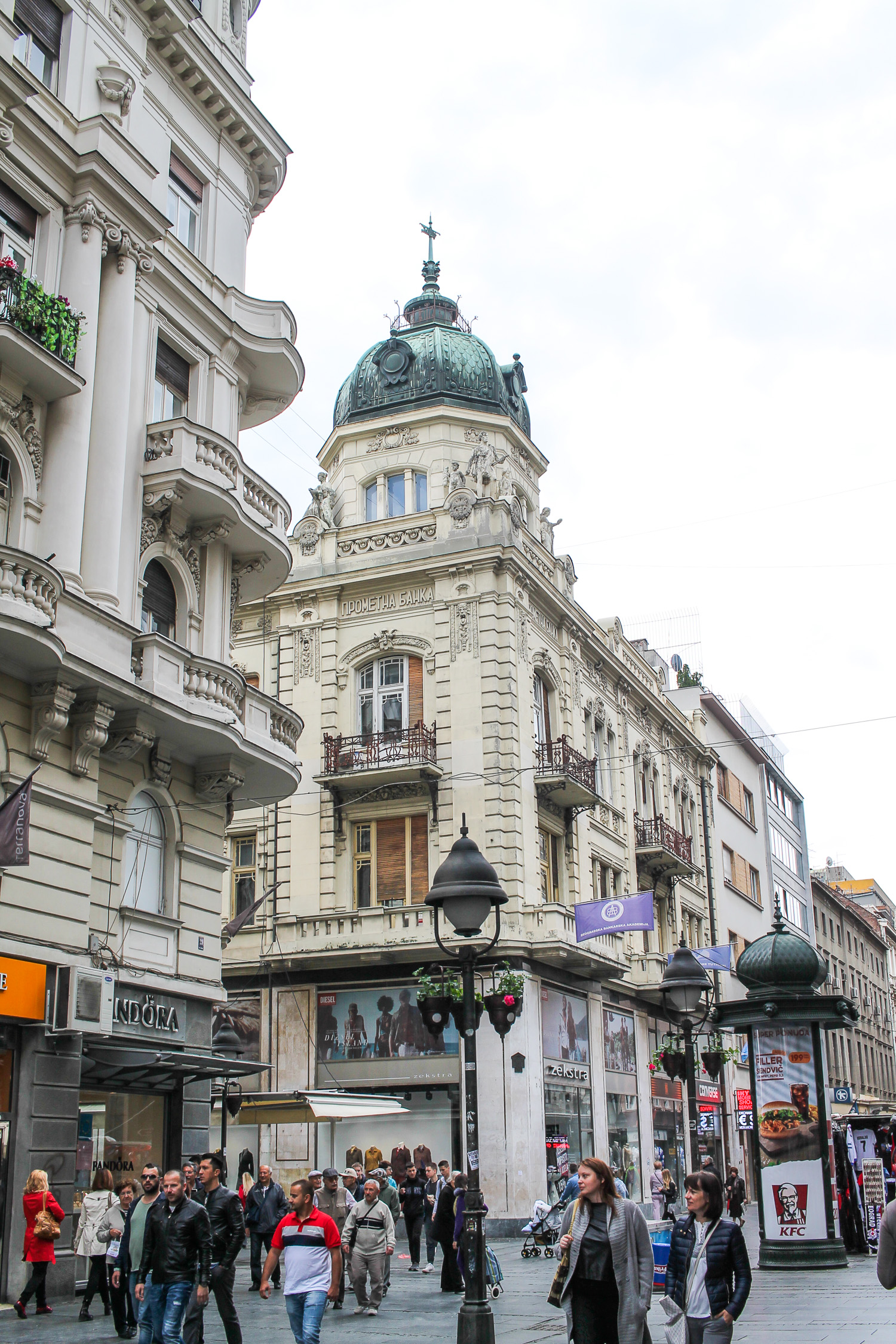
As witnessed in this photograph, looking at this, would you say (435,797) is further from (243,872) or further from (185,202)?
(185,202)

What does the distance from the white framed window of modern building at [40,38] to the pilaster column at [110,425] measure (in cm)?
249

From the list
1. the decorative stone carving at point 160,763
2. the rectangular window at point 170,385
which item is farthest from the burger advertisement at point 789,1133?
the rectangular window at point 170,385

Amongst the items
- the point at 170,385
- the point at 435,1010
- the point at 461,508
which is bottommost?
the point at 435,1010

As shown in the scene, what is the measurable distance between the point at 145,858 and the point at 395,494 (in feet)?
64.3

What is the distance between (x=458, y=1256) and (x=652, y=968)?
69.8 feet

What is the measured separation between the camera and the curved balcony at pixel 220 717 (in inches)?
725

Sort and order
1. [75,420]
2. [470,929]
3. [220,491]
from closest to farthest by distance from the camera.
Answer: [470,929], [75,420], [220,491]

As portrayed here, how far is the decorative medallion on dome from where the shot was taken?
38.6m

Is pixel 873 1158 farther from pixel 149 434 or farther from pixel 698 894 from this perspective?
pixel 698 894

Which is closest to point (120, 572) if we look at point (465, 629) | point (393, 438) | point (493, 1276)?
point (493, 1276)

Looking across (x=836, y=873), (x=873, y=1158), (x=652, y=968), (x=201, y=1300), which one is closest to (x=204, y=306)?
(x=201, y=1300)

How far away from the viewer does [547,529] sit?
38.5 meters

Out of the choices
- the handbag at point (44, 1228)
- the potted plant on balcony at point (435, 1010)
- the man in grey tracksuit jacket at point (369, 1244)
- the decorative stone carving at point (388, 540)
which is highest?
the decorative stone carving at point (388, 540)

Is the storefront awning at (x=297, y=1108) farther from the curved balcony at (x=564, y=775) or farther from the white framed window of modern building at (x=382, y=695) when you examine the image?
the white framed window of modern building at (x=382, y=695)
